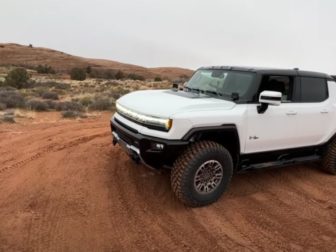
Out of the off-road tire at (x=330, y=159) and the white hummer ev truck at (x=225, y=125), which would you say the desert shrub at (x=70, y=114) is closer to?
the white hummer ev truck at (x=225, y=125)

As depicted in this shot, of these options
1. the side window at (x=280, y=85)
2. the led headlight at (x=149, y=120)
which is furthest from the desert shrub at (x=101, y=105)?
the side window at (x=280, y=85)

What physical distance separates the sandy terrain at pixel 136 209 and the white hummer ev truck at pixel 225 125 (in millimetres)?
441

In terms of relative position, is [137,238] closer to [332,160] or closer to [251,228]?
[251,228]

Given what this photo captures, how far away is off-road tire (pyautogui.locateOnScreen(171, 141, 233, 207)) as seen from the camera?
4785mm

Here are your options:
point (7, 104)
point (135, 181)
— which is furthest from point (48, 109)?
point (135, 181)

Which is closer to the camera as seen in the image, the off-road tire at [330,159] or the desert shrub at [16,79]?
the off-road tire at [330,159]

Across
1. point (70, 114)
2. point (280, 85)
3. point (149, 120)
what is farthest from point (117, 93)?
point (149, 120)

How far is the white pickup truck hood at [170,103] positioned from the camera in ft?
15.6

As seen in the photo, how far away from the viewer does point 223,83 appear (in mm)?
5875

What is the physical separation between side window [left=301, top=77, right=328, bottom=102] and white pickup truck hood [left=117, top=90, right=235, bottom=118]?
5.32 ft

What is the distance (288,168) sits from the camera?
7156 millimetres

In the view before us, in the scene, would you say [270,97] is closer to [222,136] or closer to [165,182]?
[222,136]

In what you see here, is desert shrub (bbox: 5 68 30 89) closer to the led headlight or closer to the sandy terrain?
the sandy terrain

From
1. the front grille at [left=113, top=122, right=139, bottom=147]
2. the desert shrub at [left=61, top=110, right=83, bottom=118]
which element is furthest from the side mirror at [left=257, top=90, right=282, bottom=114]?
the desert shrub at [left=61, top=110, right=83, bottom=118]
